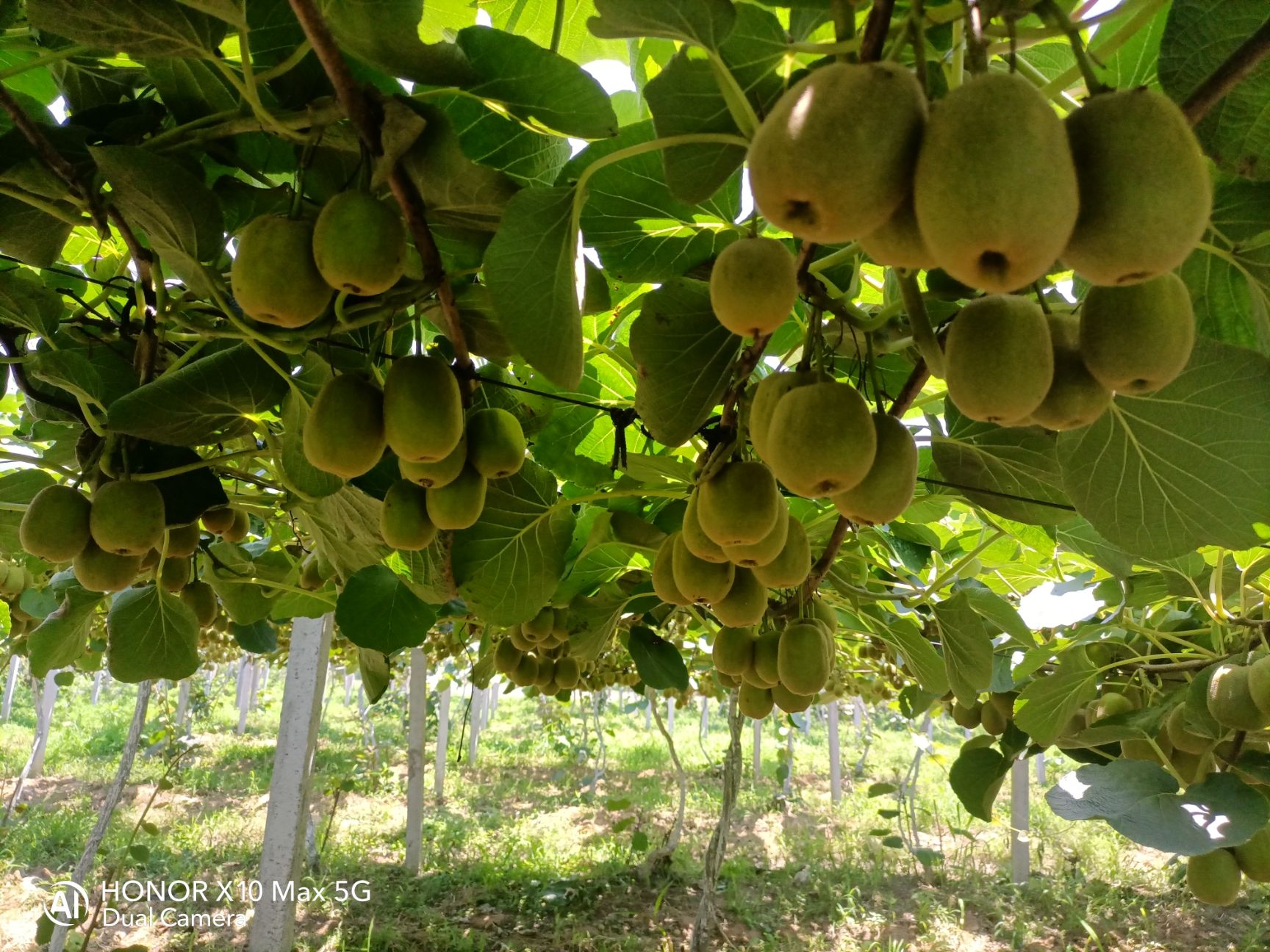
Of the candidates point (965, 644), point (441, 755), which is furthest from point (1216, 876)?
point (441, 755)

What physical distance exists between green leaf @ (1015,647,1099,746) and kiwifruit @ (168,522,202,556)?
6.69 ft

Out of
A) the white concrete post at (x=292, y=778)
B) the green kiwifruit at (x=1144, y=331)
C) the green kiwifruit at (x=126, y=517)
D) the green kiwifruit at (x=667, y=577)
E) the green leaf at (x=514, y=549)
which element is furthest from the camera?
the white concrete post at (x=292, y=778)

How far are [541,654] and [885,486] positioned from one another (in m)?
2.36

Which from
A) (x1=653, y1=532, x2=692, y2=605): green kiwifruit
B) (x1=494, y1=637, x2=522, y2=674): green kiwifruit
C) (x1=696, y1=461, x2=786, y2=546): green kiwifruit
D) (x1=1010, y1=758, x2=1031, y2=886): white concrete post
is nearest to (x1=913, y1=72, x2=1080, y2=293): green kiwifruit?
(x1=696, y1=461, x2=786, y2=546): green kiwifruit

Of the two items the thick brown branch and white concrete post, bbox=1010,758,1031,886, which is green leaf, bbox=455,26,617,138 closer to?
the thick brown branch

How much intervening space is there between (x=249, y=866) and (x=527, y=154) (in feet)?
31.6

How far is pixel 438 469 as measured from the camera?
0.99 metres

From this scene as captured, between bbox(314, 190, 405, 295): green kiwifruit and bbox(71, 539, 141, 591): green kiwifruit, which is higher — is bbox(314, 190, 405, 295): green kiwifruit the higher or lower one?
the higher one

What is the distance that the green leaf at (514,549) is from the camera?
4.47 ft

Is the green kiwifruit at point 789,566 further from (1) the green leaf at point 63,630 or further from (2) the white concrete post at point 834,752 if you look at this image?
(2) the white concrete post at point 834,752

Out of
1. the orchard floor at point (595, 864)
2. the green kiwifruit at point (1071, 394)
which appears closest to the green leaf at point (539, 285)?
the green kiwifruit at point (1071, 394)

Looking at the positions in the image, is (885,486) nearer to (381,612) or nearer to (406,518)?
(406,518)

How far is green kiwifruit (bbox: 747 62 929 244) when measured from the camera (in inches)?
17.3

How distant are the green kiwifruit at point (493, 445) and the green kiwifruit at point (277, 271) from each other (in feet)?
1.03
